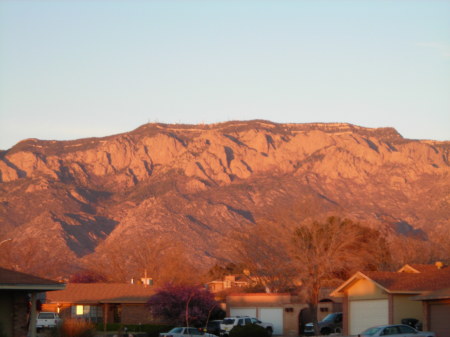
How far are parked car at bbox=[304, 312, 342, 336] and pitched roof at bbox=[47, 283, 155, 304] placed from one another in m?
13.2

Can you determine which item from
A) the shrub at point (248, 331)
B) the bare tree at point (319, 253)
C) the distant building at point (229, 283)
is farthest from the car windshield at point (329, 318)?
the distant building at point (229, 283)

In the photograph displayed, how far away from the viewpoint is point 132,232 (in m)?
192

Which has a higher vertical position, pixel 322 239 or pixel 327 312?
pixel 322 239

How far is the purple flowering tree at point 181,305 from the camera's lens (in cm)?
6456

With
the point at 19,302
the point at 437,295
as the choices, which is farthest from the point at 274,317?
the point at 19,302

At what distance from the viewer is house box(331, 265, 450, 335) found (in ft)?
170

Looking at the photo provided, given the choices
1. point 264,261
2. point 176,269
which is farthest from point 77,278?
point 264,261

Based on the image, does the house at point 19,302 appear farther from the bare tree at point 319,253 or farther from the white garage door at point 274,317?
the white garage door at point 274,317

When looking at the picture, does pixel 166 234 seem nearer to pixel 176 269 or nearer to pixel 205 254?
pixel 205 254

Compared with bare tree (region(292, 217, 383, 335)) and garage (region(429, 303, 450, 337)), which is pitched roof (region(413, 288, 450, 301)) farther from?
bare tree (region(292, 217, 383, 335))

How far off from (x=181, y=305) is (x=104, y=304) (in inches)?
375

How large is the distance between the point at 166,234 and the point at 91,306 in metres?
113

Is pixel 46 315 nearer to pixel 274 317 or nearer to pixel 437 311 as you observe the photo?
pixel 274 317

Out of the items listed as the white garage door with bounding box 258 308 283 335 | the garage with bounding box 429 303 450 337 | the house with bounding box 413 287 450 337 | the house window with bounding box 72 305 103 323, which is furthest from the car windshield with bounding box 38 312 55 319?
the garage with bounding box 429 303 450 337
